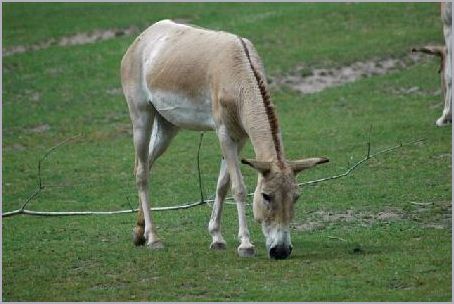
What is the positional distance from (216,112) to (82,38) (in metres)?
17.5

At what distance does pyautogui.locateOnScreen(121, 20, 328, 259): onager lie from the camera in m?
8.73

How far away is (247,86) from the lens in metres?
9.27

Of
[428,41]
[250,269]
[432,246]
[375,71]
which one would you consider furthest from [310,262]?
[428,41]

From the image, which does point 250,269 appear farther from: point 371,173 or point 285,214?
point 371,173

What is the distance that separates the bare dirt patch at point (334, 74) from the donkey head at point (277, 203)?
12.4 meters

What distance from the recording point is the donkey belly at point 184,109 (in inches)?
392

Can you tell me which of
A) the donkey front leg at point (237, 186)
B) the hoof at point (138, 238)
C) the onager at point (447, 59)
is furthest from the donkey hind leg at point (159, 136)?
the onager at point (447, 59)

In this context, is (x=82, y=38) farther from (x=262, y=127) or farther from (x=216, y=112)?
(x=262, y=127)

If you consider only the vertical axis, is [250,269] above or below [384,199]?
above

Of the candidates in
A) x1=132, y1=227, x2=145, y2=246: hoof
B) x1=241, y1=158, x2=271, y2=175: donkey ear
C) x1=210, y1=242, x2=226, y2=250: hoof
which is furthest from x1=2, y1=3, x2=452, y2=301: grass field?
x1=241, y1=158, x2=271, y2=175: donkey ear

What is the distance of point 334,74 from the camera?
22.0 meters

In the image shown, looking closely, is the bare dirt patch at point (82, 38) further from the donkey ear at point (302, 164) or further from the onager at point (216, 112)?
the donkey ear at point (302, 164)

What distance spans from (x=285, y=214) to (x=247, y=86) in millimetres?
1276

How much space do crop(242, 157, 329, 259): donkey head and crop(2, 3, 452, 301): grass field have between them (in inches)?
7.5
